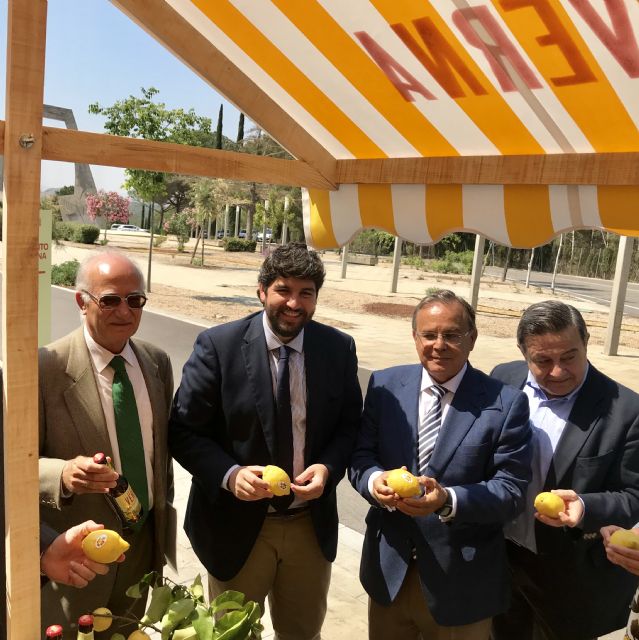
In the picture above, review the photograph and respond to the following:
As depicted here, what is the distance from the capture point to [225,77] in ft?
10.1

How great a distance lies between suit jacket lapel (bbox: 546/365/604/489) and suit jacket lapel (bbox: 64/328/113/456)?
1.75 meters

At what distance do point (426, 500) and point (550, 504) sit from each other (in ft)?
1.47

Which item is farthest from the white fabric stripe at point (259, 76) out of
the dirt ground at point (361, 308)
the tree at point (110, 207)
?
the tree at point (110, 207)

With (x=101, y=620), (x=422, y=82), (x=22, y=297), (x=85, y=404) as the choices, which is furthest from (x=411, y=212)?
(x=101, y=620)

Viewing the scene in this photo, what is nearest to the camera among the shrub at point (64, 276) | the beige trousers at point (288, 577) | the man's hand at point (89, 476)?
the man's hand at point (89, 476)

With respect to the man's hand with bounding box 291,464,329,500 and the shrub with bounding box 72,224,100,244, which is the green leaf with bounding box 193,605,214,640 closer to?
the man's hand with bounding box 291,464,329,500

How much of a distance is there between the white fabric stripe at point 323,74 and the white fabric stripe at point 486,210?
0.47m

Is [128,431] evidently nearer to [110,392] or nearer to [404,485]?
[110,392]

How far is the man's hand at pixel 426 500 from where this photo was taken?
203cm

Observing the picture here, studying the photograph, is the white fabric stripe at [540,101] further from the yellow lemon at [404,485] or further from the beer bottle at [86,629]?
the beer bottle at [86,629]

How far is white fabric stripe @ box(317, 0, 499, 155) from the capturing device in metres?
2.76

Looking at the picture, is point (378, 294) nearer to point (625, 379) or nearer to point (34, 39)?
point (625, 379)

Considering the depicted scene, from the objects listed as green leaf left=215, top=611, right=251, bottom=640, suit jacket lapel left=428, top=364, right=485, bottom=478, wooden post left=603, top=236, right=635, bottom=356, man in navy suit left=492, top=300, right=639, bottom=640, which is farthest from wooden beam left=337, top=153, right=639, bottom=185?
wooden post left=603, top=236, right=635, bottom=356

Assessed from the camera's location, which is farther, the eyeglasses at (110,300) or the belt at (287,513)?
the belt at (287,513)
